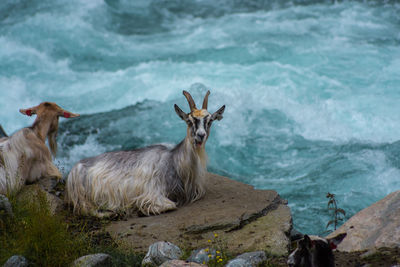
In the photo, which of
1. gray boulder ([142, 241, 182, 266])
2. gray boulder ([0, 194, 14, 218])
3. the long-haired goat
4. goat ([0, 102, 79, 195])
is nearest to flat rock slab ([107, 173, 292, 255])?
the long-haired goat

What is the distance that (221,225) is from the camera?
5715mm

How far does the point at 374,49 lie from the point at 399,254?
12873mm

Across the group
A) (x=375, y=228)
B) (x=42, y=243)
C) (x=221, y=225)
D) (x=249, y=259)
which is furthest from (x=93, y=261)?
(x=375, y=228)

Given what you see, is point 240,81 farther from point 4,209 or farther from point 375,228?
point 4,209

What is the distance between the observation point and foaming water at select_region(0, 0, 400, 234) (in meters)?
11.1

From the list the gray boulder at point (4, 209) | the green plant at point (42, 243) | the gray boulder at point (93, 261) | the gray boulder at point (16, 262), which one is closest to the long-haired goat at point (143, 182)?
the gray boulder at point (4, 209)

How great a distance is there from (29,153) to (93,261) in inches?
114

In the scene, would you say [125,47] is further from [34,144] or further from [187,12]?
[34,144]

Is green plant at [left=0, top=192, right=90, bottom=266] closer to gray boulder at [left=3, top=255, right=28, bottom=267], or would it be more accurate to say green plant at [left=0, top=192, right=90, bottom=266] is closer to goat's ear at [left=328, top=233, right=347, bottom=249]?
gray boulder at [left=3, top=255, right=28, bottom=267]

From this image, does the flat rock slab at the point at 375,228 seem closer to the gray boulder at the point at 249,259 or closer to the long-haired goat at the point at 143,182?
the gray boulder at the point at 249,259

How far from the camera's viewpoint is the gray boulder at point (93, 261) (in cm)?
455

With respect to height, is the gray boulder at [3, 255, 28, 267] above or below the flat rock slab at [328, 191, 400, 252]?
above

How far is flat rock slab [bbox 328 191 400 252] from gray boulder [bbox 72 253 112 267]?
235cm

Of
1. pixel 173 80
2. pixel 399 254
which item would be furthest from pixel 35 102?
pixel 399 254
